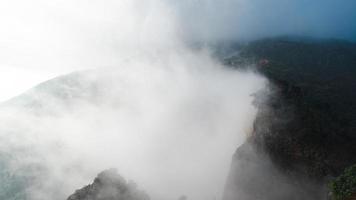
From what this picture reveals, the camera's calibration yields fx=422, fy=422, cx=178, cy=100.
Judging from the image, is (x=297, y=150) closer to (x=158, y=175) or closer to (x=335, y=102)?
(x=335, y=102)

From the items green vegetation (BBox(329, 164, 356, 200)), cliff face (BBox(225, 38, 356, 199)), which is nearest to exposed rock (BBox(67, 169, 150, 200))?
cliff face (BBox(225, 38, 356, 199))

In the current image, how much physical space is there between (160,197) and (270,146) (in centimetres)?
4853

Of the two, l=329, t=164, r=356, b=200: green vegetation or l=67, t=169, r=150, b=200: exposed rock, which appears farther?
l=67, t=169, r=150, b=200: exposed rock

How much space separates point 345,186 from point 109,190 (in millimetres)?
55580

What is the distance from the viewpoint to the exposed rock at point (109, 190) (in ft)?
314

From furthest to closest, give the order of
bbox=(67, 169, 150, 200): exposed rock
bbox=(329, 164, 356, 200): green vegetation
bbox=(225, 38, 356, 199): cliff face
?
bbox=(67, 169, 150, 200): exposed rock < bbox=(225, 38, 356, 199): cliff face < bbox=(329, 164, 356, 200): green vegetation

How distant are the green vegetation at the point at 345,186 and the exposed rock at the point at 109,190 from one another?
2053 inches

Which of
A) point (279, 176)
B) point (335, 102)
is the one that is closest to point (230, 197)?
point (279, 176)

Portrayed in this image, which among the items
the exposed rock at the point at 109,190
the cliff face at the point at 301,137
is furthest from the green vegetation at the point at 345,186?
the exposed rock at the point at 109,190

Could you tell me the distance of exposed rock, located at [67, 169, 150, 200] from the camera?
9556 cm

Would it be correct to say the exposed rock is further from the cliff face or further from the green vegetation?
the green vegetation

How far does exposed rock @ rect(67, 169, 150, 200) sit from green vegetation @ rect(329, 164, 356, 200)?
52.1 m

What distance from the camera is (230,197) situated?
275ft

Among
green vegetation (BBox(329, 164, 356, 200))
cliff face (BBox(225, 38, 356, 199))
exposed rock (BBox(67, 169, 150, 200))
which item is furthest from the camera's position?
exposed rock (BBox(67, 169, 150, 200))
